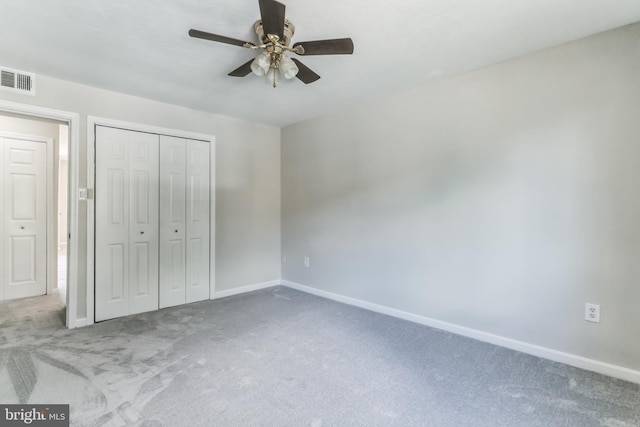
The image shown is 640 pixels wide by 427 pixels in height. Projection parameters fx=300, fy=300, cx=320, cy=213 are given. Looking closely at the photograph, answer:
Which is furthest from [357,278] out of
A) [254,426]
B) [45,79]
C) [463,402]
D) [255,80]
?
[45,79]

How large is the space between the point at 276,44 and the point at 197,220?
2.61m

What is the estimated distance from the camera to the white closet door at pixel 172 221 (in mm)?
3559

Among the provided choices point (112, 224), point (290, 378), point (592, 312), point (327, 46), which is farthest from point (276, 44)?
point (592, 312)

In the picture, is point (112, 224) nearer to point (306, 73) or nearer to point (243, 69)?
point (243, 69)

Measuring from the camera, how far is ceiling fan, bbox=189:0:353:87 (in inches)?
65.3

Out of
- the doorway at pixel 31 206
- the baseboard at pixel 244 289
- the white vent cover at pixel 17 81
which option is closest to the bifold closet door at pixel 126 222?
the white vent cover at pixel 17 81

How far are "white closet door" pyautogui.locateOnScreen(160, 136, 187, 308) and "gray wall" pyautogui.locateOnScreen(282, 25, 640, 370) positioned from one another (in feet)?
6.44

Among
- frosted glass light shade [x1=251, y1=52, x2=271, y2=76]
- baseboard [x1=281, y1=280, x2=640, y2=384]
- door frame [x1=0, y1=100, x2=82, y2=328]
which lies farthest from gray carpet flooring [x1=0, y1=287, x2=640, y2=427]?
frosted glass light shade [x1=251, y1=52, x2=271, y2=76]

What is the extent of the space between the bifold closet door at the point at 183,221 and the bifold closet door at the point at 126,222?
0.10 metres

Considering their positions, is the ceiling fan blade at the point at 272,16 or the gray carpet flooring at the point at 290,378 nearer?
the ceiling fan blade at the point at 272,16

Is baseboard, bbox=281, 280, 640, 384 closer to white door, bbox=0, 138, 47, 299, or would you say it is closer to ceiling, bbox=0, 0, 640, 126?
ceiling, bbox=0, 0, 640, 126

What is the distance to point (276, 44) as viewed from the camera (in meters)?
1.86

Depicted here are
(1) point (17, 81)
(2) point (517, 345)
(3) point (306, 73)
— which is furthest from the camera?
(1) point (17, 81)

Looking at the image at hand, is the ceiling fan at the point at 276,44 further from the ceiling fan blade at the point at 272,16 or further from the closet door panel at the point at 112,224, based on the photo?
the closet door panel at the point at 112,224
